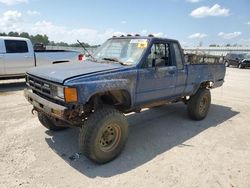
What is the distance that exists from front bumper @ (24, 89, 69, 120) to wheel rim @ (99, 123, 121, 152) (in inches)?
28.4

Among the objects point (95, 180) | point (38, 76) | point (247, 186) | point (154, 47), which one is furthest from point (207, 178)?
point (38, 76)

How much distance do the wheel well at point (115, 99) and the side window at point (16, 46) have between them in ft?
24.6

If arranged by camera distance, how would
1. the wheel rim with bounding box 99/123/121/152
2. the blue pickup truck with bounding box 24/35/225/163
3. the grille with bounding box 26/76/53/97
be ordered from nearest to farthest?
the blue pickup truck with bounding box 24/35/225/163 → the grille with bounding box 26/76/53/97 → the wheel rim with bounding box 99/123/121/152

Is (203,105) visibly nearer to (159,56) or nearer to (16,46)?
(159,56)

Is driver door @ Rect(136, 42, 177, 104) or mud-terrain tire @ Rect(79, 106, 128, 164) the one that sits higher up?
driver door @ Rect(136, 42, 177, 104)

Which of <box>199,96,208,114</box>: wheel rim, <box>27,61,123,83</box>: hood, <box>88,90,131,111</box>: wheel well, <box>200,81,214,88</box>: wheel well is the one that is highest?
<box>27,61,123,83</box>: hood

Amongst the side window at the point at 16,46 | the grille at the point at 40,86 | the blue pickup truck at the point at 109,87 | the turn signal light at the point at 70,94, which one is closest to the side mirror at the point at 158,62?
the blue pickup truck at the point at 109,87

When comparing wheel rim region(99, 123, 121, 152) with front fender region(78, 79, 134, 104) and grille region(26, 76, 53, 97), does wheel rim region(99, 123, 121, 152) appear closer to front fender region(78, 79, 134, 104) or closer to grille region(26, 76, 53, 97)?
front fender region(78, 79, 134, 104)

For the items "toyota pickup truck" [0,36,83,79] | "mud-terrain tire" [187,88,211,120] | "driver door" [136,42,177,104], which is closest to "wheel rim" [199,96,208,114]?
"mud-terrain tire" [187,88,211,120]

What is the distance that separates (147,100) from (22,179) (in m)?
2.56

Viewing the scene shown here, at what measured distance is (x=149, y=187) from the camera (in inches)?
139

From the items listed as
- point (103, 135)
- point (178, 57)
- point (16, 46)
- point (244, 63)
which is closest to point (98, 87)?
point (103, 135)

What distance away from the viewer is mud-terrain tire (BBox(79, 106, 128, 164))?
3.89 m

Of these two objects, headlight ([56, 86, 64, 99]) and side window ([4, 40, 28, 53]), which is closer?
headlight ([56, 86, 64, 99])
